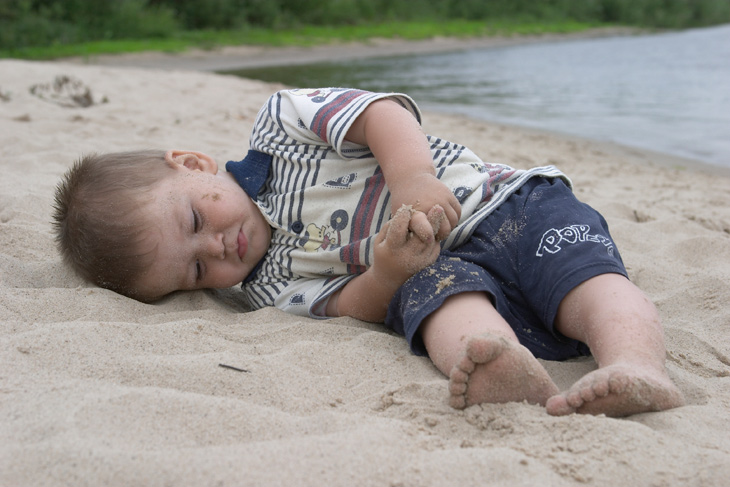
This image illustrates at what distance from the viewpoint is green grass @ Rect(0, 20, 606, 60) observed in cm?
1432

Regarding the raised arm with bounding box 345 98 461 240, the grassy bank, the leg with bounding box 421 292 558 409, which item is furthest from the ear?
the grassy bank

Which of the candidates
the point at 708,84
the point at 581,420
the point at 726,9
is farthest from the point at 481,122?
the point at 726,9

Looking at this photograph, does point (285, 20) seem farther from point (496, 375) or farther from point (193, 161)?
point (496, 375)

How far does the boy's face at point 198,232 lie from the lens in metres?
2.06

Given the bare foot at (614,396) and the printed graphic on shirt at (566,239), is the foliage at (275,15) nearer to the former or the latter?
the printed graphic on shirt at (566,239)

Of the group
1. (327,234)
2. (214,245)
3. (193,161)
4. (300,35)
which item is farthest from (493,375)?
(300,35)

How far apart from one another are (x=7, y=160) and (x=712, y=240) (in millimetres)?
3371

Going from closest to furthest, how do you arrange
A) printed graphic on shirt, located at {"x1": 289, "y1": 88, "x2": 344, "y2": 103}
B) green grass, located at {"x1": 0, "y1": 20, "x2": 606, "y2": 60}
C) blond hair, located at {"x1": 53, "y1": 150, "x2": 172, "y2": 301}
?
blond hair, located at {"x1": 53, "y1": 150, "x2": 172, "y2": 301} < printed graphic on shirt, located at {"x1": 289, "y1": 88, "x2": 344, "y2": 103} < green grass, located at {"x1": 0, "y1": 20, "x2": 606, "y2": 60}

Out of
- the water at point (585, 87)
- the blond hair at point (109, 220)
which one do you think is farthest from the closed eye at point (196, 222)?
the water at point (585, 87)

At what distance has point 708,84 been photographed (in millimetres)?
9383

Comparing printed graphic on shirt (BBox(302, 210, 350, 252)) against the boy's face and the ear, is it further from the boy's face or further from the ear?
the ear

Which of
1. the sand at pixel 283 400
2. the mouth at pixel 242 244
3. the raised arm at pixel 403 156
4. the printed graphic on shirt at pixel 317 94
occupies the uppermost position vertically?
Result: the printed graphic on shirt at pixel 317 94

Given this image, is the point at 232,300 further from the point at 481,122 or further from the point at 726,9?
the point at 726,9

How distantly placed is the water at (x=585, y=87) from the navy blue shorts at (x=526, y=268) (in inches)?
143
